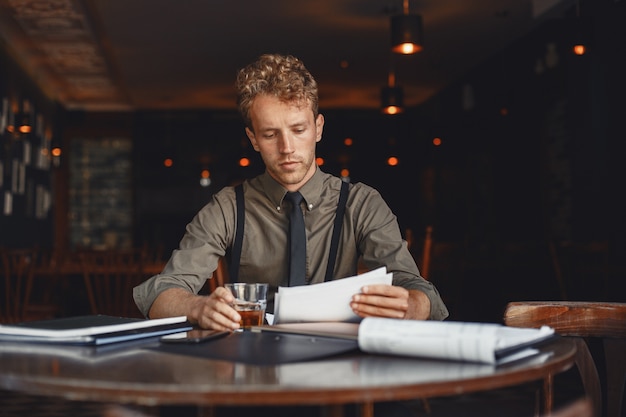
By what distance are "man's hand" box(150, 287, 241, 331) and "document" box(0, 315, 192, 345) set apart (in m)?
0.10

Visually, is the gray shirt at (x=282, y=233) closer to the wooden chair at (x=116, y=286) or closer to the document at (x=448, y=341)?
the document at (x=448, y=341)

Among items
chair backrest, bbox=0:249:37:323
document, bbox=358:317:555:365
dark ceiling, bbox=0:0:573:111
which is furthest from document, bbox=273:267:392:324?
dark ceiling, bbox=0:0:573:111

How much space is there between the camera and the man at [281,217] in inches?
77.0

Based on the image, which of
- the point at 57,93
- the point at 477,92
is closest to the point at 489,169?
the point at 477,92

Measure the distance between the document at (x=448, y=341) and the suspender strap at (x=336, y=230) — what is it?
32.8 inches

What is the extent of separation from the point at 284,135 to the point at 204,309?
0.56 m

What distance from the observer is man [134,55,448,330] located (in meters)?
1.96

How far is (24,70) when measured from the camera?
10078 millimetres

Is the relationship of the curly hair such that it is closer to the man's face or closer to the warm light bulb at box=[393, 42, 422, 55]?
the man's face

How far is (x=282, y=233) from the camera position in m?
2.08

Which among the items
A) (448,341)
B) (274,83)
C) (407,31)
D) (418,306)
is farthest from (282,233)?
(407,31)

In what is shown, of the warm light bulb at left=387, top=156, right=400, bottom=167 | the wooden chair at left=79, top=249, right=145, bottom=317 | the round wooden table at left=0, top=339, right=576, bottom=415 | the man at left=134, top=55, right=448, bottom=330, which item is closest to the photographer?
the round wooden table at left=0, top=339, right=576, bottom=415

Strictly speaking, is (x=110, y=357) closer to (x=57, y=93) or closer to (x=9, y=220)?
(x=9, y=220)

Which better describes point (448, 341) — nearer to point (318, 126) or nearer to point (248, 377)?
point (248, 377)
